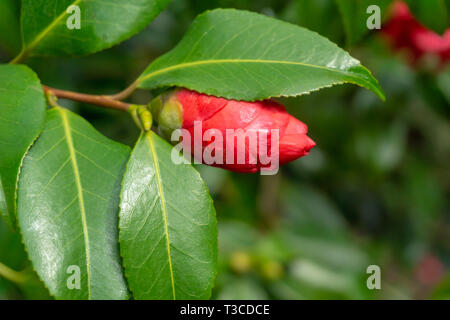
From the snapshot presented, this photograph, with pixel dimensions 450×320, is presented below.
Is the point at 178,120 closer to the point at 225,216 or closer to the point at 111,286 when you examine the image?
the point at 111,286

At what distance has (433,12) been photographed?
38.0 inches

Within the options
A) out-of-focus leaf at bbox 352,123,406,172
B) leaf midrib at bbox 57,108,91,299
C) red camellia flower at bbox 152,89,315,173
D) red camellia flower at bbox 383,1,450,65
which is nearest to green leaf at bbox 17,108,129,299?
leaf midrib at bbox 57,108,91,299

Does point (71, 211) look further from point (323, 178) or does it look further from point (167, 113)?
point (323, 178)

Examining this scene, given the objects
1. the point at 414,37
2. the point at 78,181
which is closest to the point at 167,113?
the point at 78,181

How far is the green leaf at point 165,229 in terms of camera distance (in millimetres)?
620

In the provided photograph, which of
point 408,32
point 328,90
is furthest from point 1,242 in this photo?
point 408,32

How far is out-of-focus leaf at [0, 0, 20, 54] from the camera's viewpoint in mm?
1018

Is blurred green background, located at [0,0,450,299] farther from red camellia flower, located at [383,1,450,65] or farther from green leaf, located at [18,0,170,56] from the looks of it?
green leaf, located at [18,0,170,56]

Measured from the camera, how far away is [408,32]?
1.45 meters

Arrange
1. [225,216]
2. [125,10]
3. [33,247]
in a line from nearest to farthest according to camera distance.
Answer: [33,247]
[125,10]
[225,216]

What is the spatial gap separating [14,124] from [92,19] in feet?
0.66

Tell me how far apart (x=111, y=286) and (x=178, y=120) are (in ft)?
0.74

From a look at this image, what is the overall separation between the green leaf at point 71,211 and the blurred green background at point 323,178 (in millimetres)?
460

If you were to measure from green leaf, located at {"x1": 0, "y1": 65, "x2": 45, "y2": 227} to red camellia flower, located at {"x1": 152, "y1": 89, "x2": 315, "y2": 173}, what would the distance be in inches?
7.2
